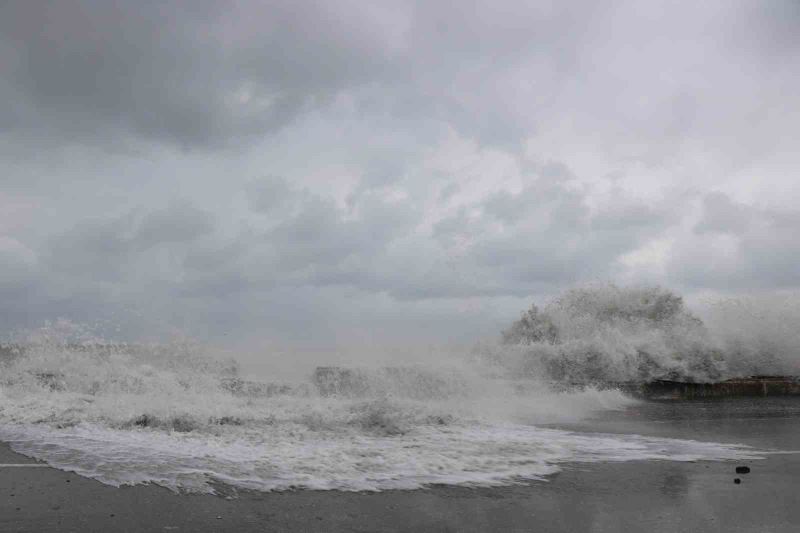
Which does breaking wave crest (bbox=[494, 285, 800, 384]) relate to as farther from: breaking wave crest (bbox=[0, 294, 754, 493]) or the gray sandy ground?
the gray sandy ground

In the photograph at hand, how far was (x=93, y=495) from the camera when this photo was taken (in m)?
4.85

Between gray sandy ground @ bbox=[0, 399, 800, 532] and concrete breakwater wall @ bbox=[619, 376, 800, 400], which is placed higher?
concrete breakwater wall @ bbox=[619, 376, 800, 400]

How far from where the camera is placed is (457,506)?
4746 millimetres

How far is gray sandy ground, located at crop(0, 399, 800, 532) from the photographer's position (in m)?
4.22

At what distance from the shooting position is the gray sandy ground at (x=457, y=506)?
13.9 ft

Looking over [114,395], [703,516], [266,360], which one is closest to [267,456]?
[703,516]

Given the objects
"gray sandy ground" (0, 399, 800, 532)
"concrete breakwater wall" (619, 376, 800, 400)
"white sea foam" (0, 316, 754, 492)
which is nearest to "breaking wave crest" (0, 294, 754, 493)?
"white sea foam" (0, 316, 754, 492)

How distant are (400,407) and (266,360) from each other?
8465mm

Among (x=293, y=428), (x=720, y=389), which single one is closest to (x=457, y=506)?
(x=293, y=428)

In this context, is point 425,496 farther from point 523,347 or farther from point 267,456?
point 523,347

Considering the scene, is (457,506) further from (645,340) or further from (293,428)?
(645,340)

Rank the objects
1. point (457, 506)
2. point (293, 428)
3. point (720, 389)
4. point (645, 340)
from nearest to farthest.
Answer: point (457, 506), point (293, 428), point (720, 389), point (645, 340)

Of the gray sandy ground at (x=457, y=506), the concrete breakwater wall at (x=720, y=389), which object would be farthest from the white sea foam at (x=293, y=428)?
the concrete breakwater wall at (x=720, y=389)

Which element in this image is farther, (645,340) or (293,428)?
(645,340)
